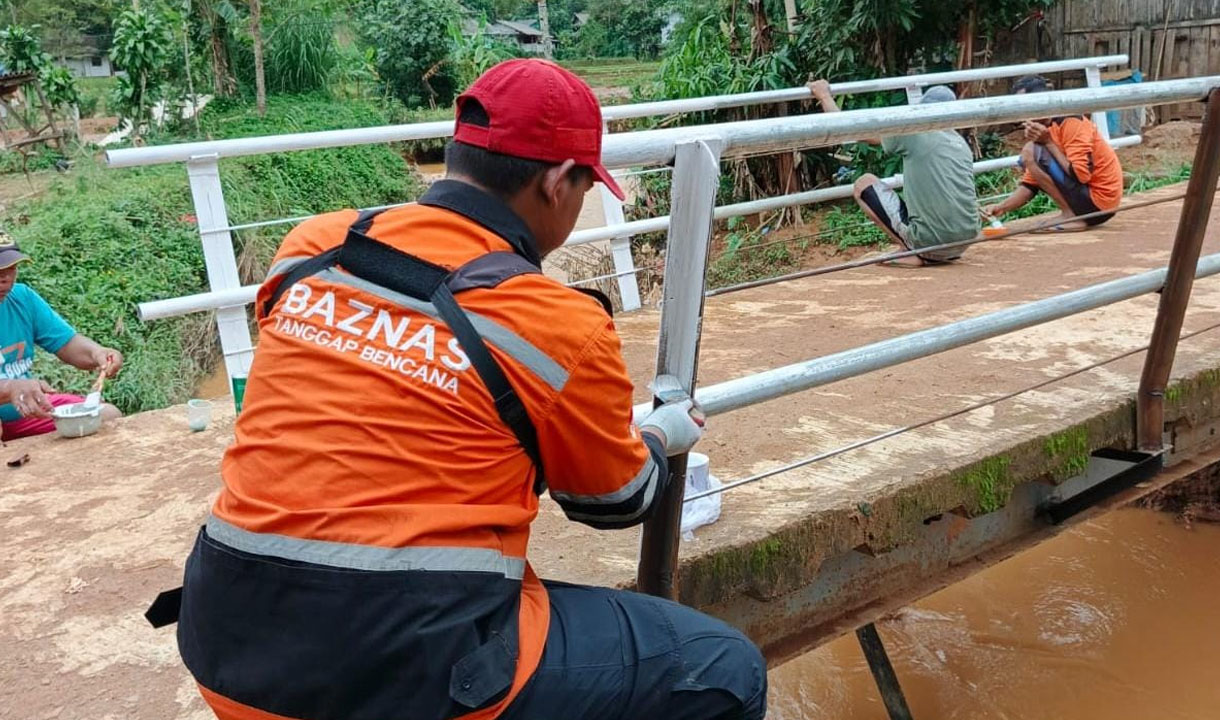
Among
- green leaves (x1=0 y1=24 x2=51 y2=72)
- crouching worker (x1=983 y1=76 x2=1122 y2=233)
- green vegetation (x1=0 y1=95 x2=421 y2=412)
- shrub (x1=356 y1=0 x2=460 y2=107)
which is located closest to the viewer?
crouching worker (x1=983 y1=76 x2=1122 y2=233)

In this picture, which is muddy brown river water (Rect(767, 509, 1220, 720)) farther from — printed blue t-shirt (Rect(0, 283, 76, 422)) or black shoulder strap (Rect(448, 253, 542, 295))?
black shoulder strap (Rect(448, 253, 542, 295))

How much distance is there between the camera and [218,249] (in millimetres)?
3561

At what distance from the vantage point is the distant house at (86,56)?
25.2 meters

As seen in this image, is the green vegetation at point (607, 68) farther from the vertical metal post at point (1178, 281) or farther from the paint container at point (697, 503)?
the paint container at point (697, 503)

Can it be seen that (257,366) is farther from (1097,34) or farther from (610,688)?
(1097,34)

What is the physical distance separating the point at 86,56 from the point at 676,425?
107 ft

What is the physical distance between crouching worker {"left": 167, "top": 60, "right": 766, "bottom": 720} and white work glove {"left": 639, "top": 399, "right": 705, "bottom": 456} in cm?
17

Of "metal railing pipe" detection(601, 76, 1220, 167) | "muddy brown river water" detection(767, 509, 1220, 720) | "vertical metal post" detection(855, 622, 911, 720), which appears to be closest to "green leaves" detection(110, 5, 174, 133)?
"muddy brown river water" detection(767, 509, 1220, 720)

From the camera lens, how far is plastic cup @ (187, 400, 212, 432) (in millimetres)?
3383

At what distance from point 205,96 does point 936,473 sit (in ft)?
54.5

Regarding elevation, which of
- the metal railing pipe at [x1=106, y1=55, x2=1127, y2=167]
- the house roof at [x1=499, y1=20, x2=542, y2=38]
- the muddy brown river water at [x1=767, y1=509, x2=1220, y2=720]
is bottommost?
the muddy brown river water at [x1=767, y1=509, x2=1220, y2=720]

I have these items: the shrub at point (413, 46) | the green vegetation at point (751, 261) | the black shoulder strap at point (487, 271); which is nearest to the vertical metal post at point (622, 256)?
the black shoulder strap at point (487, 271)

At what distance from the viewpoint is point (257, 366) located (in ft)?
4.72

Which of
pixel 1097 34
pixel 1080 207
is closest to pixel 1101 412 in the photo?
pixel 1080 207
